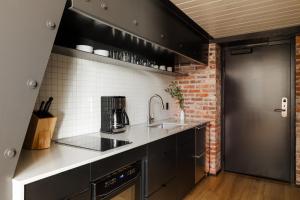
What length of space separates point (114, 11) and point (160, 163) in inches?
53.5

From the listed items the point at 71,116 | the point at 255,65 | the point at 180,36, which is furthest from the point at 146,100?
the point at 255,65

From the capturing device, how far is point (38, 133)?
1409mm

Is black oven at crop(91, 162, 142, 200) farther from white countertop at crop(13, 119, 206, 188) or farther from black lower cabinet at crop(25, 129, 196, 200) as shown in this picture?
white countertop at crop(13, 119, 206, 188)

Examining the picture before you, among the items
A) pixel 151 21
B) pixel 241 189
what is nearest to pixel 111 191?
pixel 151 21

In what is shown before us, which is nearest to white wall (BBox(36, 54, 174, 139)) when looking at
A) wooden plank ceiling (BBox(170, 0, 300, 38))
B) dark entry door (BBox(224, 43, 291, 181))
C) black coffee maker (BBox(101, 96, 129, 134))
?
black coffee maker (BBox(101, 96, 129, 134))

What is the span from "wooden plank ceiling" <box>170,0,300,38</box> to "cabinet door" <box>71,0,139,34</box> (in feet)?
1.98

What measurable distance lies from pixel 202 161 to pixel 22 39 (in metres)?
2.75

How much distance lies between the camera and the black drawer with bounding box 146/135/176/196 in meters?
1.79

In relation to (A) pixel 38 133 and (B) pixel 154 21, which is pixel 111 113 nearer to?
(A) pixel 38 133

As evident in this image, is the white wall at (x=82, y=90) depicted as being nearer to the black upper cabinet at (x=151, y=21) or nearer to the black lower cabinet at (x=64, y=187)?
the black upper cabinet at (x=151, y=21)

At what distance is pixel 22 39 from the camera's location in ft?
3.06

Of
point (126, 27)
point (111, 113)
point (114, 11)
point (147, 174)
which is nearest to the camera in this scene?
point (114, 11)

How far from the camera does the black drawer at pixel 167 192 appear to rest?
189cm

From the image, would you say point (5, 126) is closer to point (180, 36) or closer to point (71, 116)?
point (71, 116)
